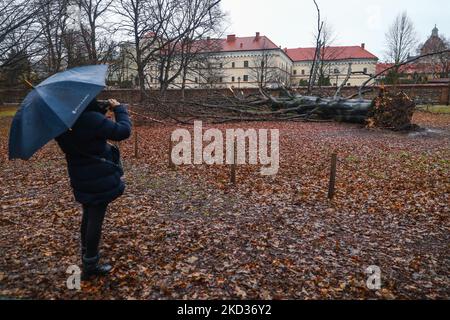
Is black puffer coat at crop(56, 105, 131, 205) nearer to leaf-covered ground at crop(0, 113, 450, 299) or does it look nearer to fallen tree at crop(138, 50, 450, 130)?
leaf-covered ground at crop(0, 113, 450, 299)

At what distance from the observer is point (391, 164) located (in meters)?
8.88

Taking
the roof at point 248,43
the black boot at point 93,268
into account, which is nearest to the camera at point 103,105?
the black boot at point 93,268

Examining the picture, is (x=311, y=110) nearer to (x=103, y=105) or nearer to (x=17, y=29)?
(x=17, y=29)

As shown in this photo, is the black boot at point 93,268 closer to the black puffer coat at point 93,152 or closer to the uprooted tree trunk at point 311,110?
the black puffer coat at point 93,152

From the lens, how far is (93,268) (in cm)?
360

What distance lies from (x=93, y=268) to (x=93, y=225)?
58 cm

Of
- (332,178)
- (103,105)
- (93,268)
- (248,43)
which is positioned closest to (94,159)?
(103,105)

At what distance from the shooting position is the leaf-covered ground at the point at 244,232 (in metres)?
3.57

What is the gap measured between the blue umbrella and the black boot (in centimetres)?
137

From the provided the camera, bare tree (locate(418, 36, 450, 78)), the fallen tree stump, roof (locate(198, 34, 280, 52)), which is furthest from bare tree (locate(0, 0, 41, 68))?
bare tree (locate(418, 36, 450, 78))

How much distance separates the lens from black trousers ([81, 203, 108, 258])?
332 cm

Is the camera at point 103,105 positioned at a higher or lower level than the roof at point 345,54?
lower
